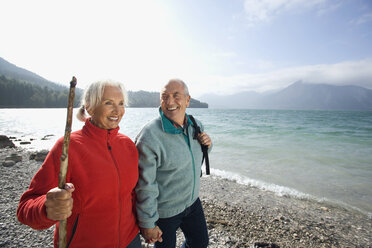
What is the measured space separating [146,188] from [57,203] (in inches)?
36.8

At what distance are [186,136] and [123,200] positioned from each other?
112 centimetres

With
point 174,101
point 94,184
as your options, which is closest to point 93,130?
point 94,184

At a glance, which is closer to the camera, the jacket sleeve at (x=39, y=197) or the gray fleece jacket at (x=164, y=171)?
the jacket sleeve at (x=39, y=197)

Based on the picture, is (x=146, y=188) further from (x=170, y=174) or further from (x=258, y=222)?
(x=258, y=222)

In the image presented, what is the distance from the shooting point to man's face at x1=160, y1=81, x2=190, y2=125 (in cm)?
255

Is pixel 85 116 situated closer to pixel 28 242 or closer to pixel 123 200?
pixel 123 200

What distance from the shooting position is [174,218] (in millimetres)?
2443

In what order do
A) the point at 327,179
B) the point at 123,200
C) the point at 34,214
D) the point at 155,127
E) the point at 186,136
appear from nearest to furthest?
the point at 34,214 → the point at 123,200 → the point at 155,127 → the point at 186,136 → the point at 327,179

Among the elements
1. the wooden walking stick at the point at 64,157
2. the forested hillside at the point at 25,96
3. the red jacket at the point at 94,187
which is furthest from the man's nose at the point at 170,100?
the forested hillside at the point at 25,96

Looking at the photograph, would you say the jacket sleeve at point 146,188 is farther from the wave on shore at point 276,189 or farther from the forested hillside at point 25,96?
the forested hillside at point 25,96

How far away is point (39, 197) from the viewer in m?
1.46

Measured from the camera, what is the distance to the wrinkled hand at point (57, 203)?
133 centimetres

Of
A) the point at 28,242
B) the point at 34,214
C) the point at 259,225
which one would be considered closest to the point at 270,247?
the point at 259,225

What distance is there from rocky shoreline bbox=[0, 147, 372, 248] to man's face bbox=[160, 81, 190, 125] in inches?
117
